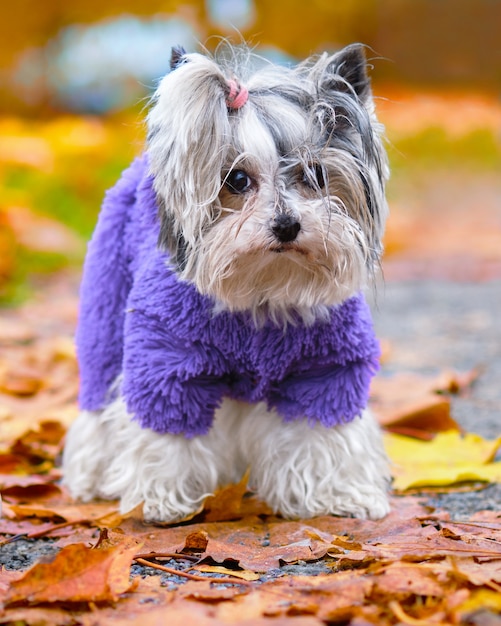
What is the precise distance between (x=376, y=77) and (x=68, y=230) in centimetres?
1511

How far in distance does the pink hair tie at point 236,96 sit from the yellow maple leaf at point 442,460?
5.33 feet

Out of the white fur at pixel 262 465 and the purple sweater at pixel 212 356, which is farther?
the white fur at pixel 262 465

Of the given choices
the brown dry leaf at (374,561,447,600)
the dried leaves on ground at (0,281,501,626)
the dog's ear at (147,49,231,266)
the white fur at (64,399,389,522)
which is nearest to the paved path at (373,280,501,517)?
the dried leaves on ground at (0,281,501,626)

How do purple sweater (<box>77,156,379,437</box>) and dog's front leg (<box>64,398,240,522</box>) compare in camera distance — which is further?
dog's front leg (<box>64,398,240,522</box>)

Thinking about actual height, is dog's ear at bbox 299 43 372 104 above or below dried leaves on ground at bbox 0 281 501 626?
above

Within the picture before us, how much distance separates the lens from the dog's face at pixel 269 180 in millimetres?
2947

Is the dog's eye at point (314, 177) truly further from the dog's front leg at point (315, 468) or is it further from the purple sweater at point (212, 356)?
the dog's front leg at point (315, 468)

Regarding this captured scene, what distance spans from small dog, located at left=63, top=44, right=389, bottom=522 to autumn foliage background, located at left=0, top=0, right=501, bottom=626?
0.63 ft

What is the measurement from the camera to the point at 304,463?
3.44 m

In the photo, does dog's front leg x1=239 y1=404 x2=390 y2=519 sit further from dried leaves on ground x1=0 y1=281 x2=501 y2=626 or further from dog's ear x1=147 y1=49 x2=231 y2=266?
dog's ear x1=147 y1=49 x2=231 y2=266

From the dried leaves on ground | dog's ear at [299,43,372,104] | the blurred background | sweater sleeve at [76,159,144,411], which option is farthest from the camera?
the blurred background

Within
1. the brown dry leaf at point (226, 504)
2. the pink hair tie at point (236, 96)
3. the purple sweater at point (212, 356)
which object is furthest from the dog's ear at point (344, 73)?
the brown dry leaf at point (226, 504)

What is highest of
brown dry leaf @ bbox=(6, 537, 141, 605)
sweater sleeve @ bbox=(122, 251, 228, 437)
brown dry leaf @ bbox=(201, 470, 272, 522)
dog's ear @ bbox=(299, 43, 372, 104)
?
dog's ear @ bbox=(299, 43, 372, 104)

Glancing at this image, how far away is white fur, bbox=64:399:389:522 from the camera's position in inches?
134
